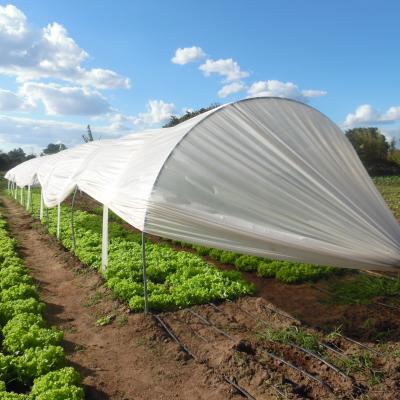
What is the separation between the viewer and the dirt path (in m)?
4.96

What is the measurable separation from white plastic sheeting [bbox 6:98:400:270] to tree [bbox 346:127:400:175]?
41.3 meters

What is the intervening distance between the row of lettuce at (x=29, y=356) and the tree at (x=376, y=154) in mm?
42998

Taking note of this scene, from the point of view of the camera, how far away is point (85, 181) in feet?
32.3

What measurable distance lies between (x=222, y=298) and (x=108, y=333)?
85.8 inches

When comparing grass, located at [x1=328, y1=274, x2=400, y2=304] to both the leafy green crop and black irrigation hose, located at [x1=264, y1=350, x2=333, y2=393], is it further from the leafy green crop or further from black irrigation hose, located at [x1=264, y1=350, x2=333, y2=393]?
the leafy green crop

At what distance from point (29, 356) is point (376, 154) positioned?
151 ft

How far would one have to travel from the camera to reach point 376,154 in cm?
4528

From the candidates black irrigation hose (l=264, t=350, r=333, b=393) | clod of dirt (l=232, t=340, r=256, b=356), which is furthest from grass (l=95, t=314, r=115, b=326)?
black irrigation hose (l=264, t=350, r=333, b=393)

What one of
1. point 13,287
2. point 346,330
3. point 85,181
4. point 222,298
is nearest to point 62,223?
point 85,181

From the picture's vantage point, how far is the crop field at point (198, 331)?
4.86 metres

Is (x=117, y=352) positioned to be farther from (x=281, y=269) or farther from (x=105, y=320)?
(x=281, y=269)

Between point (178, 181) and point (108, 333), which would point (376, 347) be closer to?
point (178, 181)

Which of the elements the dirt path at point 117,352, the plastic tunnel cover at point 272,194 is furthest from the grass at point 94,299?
the plastic tunnel cover at point 272,194

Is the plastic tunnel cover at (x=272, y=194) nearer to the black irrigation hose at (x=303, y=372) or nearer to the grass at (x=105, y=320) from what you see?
the black irrigation hose at (x=303, y=372)
